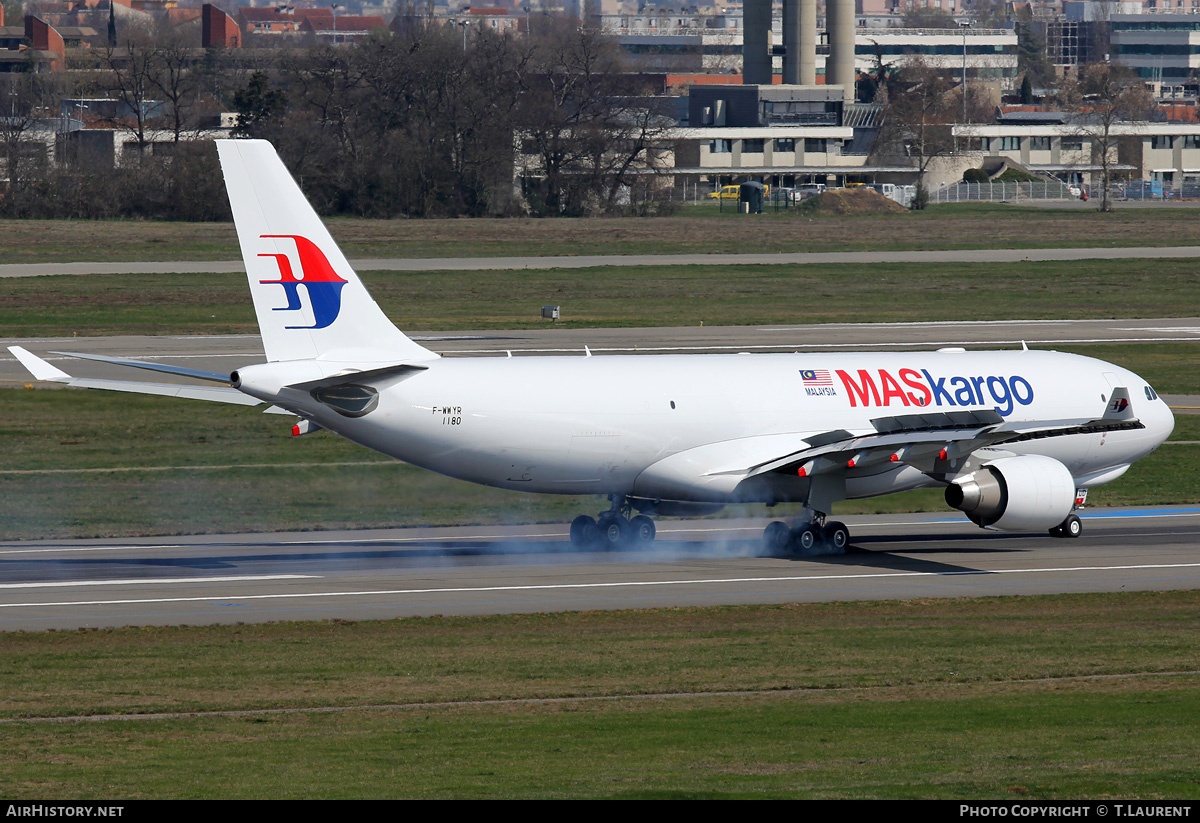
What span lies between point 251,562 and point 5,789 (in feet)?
62.4

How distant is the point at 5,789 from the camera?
17922mm

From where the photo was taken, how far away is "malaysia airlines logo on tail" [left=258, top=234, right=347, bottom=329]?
1328 inches

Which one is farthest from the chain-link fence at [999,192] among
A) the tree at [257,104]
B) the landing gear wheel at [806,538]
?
the landing gear wheel at [806,538]

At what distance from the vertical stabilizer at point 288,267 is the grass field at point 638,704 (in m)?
6.65

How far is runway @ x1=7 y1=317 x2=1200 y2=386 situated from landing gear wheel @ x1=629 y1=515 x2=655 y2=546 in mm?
29449

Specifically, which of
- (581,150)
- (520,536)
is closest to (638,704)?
(520,536)

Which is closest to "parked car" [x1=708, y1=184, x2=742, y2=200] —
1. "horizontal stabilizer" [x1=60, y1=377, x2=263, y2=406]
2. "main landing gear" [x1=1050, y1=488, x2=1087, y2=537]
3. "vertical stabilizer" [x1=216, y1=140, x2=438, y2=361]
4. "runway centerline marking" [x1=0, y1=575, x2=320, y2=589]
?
"main landing gear" [x1=1050, y1=488, x2=1087, y2=537]

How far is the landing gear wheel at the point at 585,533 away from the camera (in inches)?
1524

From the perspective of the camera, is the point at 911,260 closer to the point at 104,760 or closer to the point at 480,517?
the point at 480,517

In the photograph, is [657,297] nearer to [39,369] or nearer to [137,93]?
[39,369]

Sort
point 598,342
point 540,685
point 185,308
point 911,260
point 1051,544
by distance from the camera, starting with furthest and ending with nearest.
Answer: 1. point 911,260
2. point 185,308
3. point 598,342
4. point 1051,544
5. point 540,685

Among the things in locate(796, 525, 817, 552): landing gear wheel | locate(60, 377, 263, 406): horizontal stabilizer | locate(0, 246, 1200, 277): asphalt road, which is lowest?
locate(796, 525, 817, 552): landing gear wheel

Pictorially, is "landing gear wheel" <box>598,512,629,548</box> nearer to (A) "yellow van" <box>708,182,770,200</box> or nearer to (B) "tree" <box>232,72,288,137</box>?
(B) "tree" <box>232,72,288,137</box>
